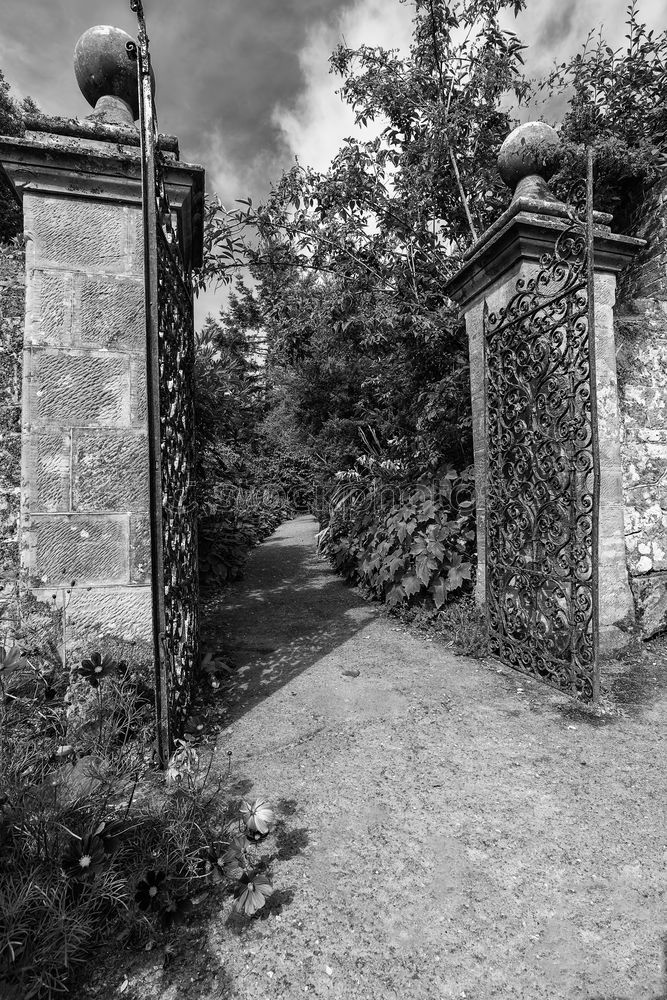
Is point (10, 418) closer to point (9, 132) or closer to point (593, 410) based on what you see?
point (593, 410)

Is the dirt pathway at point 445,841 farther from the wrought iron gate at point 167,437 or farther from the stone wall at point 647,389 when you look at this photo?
the stone wall at point 647,389

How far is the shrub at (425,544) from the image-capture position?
3.71 m

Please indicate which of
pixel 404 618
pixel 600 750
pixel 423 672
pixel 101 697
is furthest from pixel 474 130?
pixel 101 697

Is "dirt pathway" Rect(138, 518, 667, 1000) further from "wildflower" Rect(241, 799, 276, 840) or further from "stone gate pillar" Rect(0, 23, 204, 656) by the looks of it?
"stone gate pillar" Rect(0, 23, 204, 656)

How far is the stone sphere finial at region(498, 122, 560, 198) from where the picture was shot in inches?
119

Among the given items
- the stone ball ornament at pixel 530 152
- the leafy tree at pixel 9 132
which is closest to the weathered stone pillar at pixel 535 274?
the stone ball ornament at pixel 530 152

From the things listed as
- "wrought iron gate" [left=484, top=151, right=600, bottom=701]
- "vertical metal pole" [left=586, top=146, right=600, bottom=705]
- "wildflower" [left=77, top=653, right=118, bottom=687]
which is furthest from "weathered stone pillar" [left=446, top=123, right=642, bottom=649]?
"wildflower" [left=77, top=653, right=118, bottom=687]

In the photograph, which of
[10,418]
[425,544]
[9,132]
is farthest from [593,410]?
[9,132]

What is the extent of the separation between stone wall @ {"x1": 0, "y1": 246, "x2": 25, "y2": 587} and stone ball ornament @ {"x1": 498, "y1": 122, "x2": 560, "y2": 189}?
9.71 ft

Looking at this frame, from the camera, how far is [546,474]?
273 centimetres

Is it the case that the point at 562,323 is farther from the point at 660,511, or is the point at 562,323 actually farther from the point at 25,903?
the point at 25,903

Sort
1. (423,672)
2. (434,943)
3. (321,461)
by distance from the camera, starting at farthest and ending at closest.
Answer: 1. (321,461)
2. (423,672)
3. (434,943)

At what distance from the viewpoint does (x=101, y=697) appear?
81.0 inches

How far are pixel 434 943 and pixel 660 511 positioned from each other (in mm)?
3270
